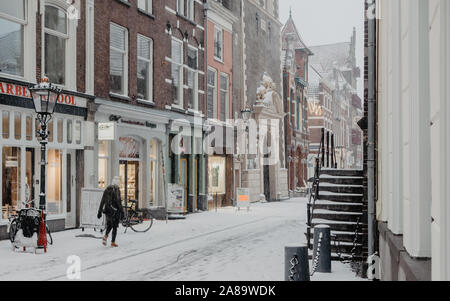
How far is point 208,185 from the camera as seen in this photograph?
26625 mm

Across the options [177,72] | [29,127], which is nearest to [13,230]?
[29,127]

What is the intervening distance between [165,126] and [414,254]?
18472mm

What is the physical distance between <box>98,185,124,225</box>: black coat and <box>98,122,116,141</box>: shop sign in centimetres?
478

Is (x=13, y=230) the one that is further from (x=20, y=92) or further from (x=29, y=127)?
(x=20, y=92)

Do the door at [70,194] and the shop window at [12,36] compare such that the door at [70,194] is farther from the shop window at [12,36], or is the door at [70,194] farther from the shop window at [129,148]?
the shop window at [12,36]

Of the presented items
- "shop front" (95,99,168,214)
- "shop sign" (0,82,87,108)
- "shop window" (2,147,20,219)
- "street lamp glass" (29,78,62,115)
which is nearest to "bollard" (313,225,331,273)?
"street lamp glass" (29,78,62,115)

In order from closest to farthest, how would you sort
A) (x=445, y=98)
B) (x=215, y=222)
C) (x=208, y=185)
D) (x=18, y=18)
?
(x=445, y=98) < (x=18, y=18) < (x=215, y=222) < (x=208, y=185)

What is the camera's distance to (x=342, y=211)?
1234 centimetres

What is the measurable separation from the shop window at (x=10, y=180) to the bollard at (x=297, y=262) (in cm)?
885

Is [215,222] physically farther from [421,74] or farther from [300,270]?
[421,74]

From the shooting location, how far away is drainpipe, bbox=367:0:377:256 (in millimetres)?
8516

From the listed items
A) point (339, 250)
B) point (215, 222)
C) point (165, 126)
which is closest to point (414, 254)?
point (339, 250)

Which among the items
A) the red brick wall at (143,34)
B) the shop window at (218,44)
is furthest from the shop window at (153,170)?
the shop window at (218,44)
